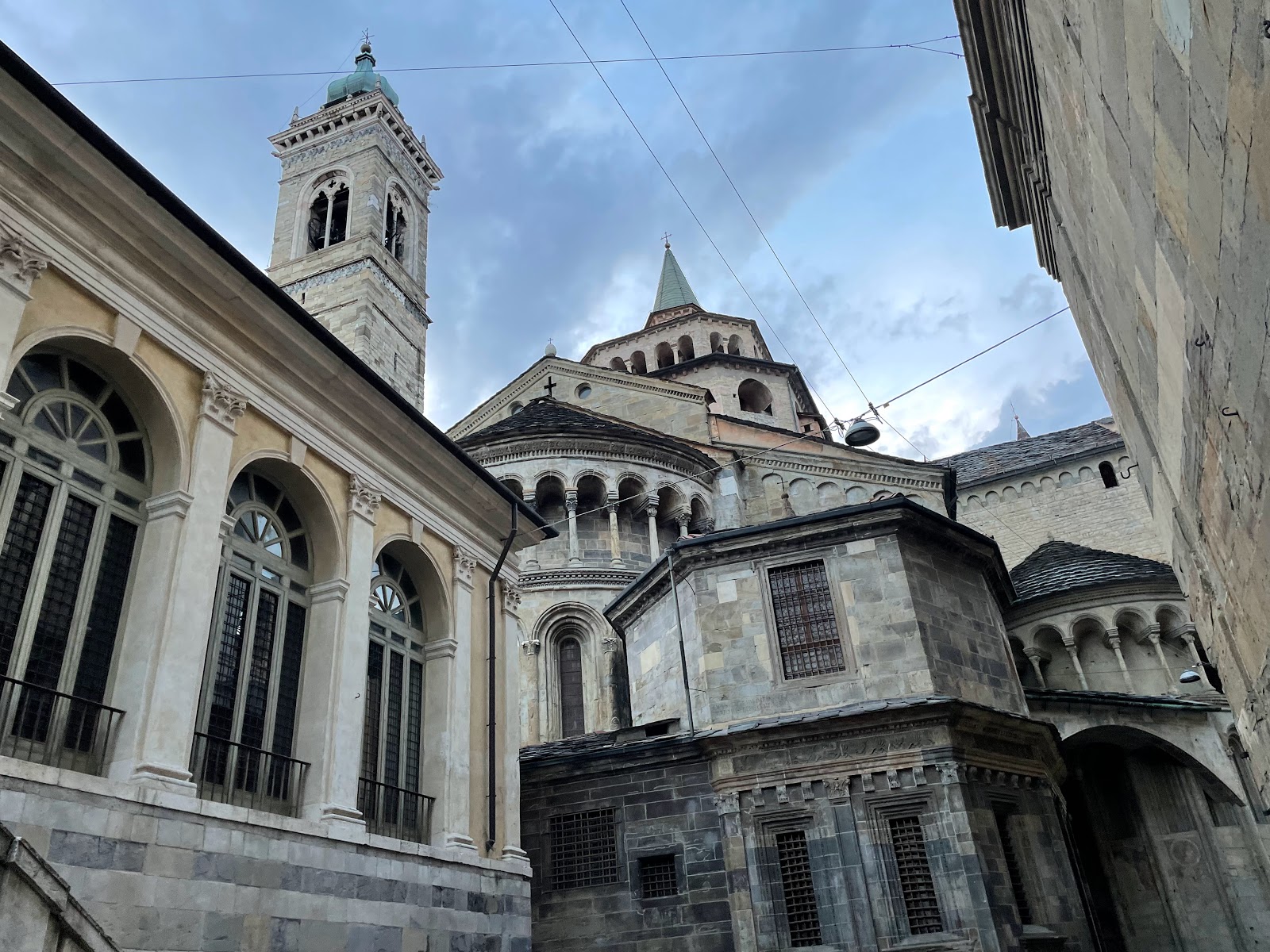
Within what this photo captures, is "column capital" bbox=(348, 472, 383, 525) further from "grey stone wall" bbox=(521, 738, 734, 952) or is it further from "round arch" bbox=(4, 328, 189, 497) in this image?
"grey stone wall" bbox=(521, 738, 734, 952)

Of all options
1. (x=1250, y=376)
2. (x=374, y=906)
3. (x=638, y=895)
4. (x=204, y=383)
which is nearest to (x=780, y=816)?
(x=638, y=895)

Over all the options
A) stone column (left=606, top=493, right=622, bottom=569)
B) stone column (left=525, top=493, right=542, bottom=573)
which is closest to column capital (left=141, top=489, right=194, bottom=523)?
stone column (left=525, top=493, right=542, bottom=573)

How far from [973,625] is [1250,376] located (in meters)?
13.1

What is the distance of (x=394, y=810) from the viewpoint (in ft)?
42.5

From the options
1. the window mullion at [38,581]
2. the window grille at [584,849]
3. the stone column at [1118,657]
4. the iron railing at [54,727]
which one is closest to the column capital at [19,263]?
the window mullion at [38,581]

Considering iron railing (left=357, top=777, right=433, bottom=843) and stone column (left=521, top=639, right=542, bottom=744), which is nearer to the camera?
iron railing (left=357, top=777, right=433, bottom=843)

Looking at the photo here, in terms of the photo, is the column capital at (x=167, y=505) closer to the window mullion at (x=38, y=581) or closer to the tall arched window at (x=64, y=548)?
the tall arched window at (x=64, y=548)

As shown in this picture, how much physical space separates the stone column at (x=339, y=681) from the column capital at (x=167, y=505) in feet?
8.43

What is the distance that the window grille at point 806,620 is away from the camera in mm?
16625

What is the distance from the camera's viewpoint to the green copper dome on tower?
44969mm

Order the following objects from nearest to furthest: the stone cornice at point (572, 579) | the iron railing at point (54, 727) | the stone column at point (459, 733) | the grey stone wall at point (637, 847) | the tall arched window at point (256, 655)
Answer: the iron railing at point (54, 727), the tall arched window at point (256, 655), the stone column at point (459, 733), the grey stone wall at point (637, 847), the stone cornice at point (572, 579)

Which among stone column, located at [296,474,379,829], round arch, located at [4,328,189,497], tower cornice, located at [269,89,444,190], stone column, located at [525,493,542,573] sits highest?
tower cornice, located at [269,89,444,190]

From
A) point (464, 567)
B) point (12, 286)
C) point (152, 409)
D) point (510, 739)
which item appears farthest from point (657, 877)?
point (12, 286)

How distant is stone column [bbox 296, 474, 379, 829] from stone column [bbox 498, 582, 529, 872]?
10.6 feet
